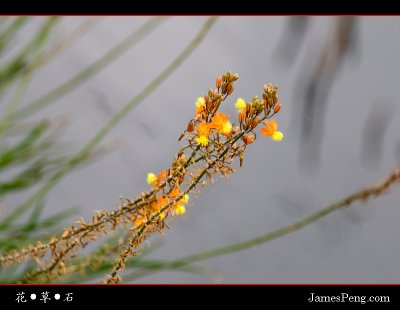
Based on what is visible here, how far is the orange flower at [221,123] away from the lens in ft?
0.81

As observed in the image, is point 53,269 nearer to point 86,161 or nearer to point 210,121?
point 210,121

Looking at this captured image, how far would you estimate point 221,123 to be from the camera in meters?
0.25

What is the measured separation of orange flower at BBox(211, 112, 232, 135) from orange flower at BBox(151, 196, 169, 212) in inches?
1.8

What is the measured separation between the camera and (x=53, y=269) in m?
0.31

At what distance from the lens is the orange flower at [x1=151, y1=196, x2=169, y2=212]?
265 mm

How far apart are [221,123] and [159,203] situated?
55 millimetres
